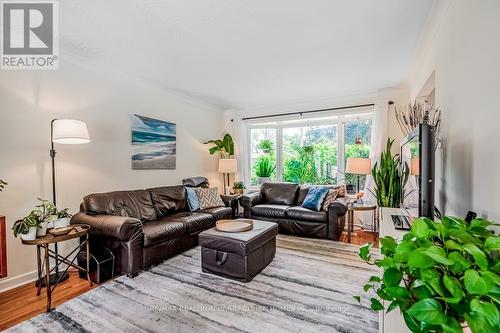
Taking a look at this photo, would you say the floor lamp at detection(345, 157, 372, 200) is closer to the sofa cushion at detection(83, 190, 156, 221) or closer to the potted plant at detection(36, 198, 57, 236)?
the sofa cushion at detection(83, 190, 156, 221)

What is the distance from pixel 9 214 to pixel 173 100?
2.66m

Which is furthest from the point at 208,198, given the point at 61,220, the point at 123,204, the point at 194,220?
the point at 61,220

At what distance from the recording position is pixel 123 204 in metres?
3.02

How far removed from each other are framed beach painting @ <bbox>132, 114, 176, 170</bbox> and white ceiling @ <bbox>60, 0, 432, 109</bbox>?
662mm

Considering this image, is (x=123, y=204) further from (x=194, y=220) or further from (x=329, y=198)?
(x=329, y=198)

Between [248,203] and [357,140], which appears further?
[357,140]

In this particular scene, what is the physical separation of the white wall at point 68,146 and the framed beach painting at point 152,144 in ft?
0.31

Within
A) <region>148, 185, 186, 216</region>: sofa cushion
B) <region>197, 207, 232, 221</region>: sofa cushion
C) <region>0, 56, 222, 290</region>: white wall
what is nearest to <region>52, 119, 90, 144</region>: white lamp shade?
<region>0, 56, 222, 290</region>: white wall

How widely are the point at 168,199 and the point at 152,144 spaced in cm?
91

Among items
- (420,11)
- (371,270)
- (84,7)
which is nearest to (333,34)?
(420,11)

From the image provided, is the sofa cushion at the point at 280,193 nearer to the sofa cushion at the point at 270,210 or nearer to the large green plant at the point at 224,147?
the sofa cushion at the point at 270,210

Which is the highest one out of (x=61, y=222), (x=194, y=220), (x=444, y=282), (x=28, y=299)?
(x=444, y=282)

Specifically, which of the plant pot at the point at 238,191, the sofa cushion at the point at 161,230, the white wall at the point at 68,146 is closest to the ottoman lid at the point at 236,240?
the sofa cushion at the point at 161,230

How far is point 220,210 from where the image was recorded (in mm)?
3748
